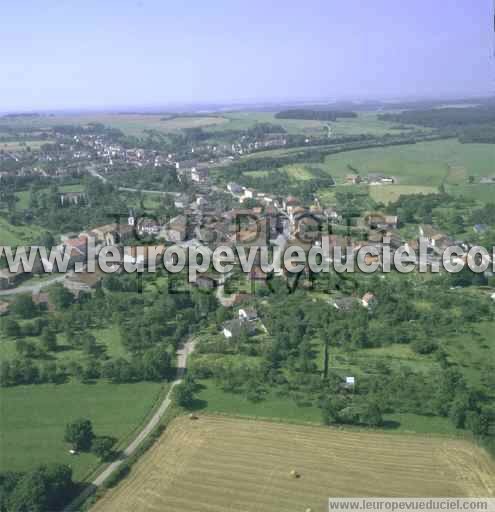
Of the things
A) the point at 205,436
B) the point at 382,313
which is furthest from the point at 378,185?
the point at 205,436

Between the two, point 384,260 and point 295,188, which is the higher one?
point 295,188

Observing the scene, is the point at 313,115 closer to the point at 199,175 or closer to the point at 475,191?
the point at 199,175

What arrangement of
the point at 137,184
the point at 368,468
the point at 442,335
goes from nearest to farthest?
the point at 368,468 → the point at 442,335 → the point at 137,184

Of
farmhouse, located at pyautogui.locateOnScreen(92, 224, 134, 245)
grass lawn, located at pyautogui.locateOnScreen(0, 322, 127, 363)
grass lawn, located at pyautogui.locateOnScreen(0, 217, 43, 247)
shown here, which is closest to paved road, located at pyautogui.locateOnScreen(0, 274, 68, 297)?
grass lawn, located at pyautogui.locateOnScreen(0, 322, 127, 363)

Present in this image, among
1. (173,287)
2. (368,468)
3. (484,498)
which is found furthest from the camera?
(173,287)

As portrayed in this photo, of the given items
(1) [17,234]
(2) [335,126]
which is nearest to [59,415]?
(1) [17,234]

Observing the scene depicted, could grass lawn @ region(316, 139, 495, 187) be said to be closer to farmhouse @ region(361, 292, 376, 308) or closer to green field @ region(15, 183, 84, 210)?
green field @ region(15, 183, 84, 210)

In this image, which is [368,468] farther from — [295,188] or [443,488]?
[295,188]
